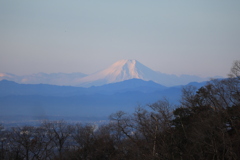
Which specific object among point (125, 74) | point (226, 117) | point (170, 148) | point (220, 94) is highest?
point (125, 74)

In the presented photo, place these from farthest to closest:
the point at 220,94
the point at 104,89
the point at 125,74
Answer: the point at 125,74 < the point at 104,89 < the point at 220,94

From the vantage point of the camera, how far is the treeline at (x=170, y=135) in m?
11.3

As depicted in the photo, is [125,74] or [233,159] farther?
[125,74]

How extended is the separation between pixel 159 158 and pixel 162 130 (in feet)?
6.99

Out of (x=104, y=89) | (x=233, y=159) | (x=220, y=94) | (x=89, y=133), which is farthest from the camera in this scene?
(x=104, y=89)

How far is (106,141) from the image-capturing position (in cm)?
1748

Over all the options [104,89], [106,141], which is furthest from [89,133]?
[104,89]

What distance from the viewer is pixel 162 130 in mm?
12805

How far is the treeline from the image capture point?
11.3 m

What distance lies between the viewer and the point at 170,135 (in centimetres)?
1254

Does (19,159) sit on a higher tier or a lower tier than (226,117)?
lower

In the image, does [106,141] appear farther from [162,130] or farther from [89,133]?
[162,130]

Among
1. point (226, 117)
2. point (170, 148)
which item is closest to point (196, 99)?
point (226, 117)

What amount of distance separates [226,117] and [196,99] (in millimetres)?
3479
